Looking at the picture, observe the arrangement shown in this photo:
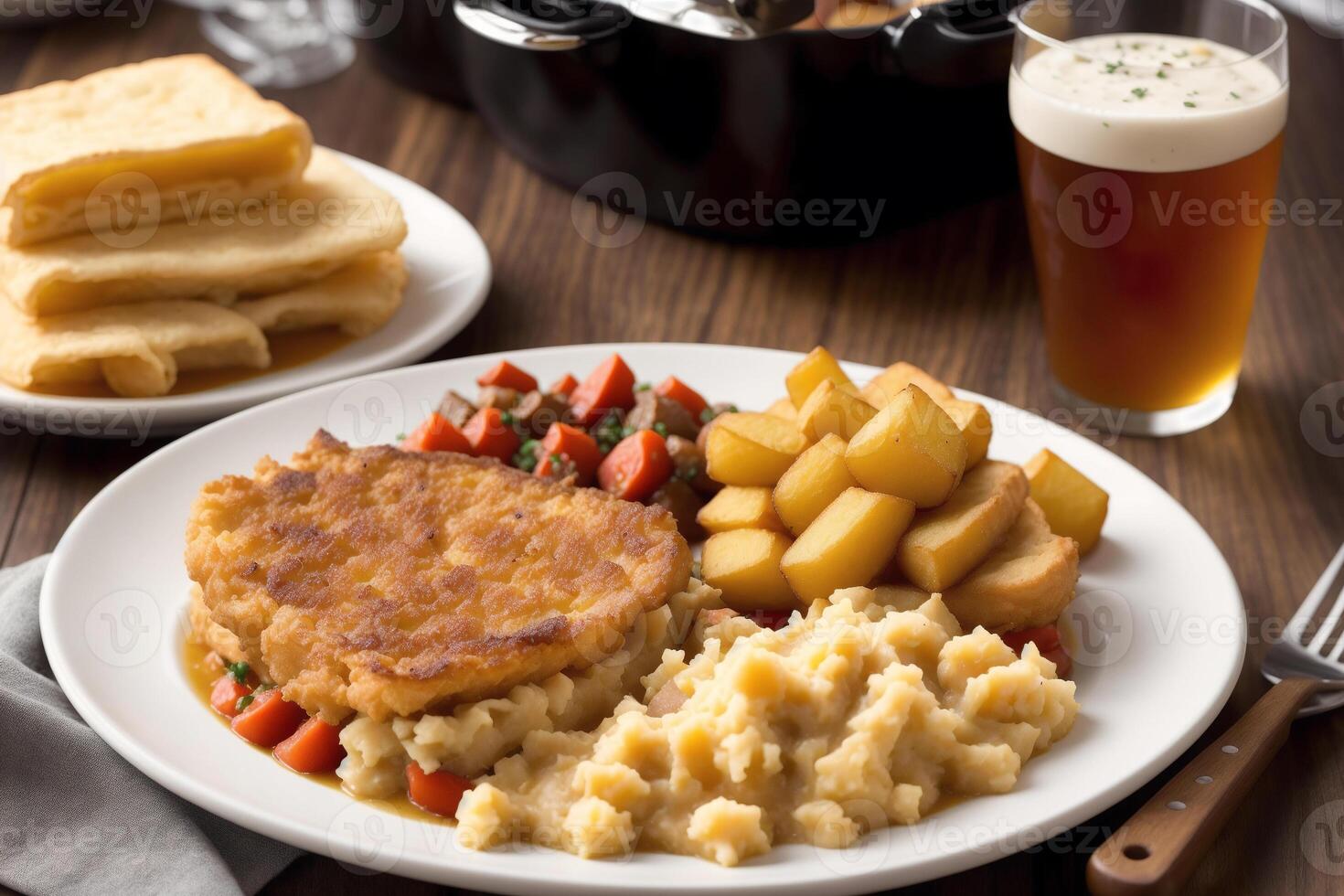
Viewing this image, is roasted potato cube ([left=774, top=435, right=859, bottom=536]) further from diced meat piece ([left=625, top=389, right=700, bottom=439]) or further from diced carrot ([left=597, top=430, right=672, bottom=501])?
diced meat piece ([left=625, top=389, right=700, bottom=439])

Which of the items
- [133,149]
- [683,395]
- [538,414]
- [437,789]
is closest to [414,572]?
[437,789]

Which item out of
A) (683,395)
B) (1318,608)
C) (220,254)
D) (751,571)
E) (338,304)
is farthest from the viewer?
(338,304)

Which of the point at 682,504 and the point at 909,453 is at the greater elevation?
the point at 909,453

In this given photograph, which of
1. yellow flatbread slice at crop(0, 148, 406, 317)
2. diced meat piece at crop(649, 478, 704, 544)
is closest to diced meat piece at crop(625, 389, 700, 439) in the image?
diced meat piece at crop(649, 478, 704, 544)

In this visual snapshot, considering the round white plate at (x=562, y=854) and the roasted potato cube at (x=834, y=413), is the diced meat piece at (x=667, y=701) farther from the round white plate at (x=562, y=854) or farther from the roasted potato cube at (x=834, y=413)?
the roasted potato cube at (x=834, y=413)

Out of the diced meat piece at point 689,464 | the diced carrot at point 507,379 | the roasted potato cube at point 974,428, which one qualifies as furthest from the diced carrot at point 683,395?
the roasted potato cube at point 974,428

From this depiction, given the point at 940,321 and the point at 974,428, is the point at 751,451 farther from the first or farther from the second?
the point at 940,321

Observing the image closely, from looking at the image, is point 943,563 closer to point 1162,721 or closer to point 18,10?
point 1162,721
